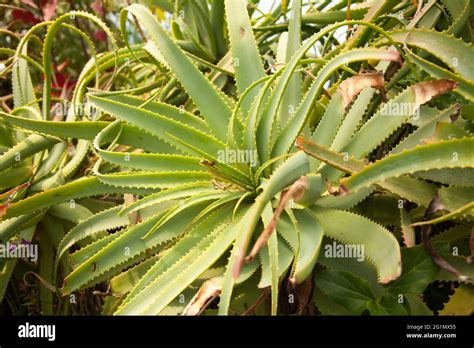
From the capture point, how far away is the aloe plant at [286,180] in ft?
2.84

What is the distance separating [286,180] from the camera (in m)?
0.85

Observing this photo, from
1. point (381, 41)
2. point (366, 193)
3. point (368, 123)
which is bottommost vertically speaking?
point (366, 193)

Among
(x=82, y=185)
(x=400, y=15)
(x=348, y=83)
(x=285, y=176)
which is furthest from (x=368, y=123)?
(x=82, y=185)

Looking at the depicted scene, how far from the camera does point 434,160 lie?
0.84 m

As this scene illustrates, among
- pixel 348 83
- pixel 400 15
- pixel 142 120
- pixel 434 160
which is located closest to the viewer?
pixel 434 160

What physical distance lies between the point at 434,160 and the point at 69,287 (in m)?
0.63

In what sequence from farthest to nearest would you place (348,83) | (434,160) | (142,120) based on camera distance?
(142,120) → (348,83) → (434,160)

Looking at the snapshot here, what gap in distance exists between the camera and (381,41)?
40.6 inches

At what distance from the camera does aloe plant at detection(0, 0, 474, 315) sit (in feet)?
2.84
